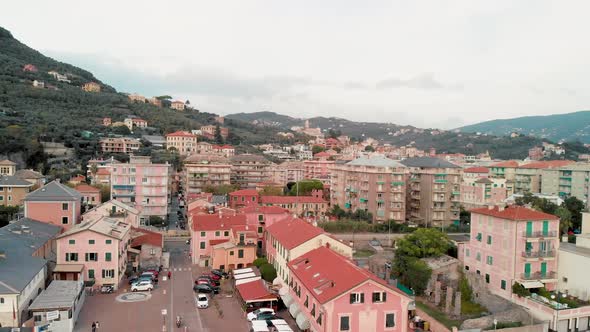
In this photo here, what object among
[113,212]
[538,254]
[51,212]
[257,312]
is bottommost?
[257,312]

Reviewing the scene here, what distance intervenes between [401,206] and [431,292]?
1191 inches

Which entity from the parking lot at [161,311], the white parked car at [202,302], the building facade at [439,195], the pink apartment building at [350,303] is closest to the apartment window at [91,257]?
the parking lot at [161,311]

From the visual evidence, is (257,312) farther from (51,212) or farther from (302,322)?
(51,212)

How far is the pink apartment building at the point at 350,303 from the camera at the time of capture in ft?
87.6

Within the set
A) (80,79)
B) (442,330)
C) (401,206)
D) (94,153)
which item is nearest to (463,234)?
(401,206)

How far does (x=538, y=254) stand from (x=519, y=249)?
5.43ft

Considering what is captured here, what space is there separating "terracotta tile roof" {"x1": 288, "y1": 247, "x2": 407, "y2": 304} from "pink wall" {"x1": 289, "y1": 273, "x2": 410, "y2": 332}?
0.36 m

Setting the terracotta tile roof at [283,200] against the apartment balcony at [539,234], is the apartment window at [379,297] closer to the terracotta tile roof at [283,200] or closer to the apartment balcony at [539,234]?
the apartment balcony at [539,234]

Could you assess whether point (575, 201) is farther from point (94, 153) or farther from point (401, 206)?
point (94, 153)

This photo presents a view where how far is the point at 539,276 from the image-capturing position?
3616 centimetres

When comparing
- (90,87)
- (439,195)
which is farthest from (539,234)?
(90,87)

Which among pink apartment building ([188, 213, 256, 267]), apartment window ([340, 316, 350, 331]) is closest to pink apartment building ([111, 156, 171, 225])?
pink apartment building ([188, 213, 256, 267])

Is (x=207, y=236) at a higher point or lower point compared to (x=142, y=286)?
higher

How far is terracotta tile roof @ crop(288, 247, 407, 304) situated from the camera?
2723 centimetres
